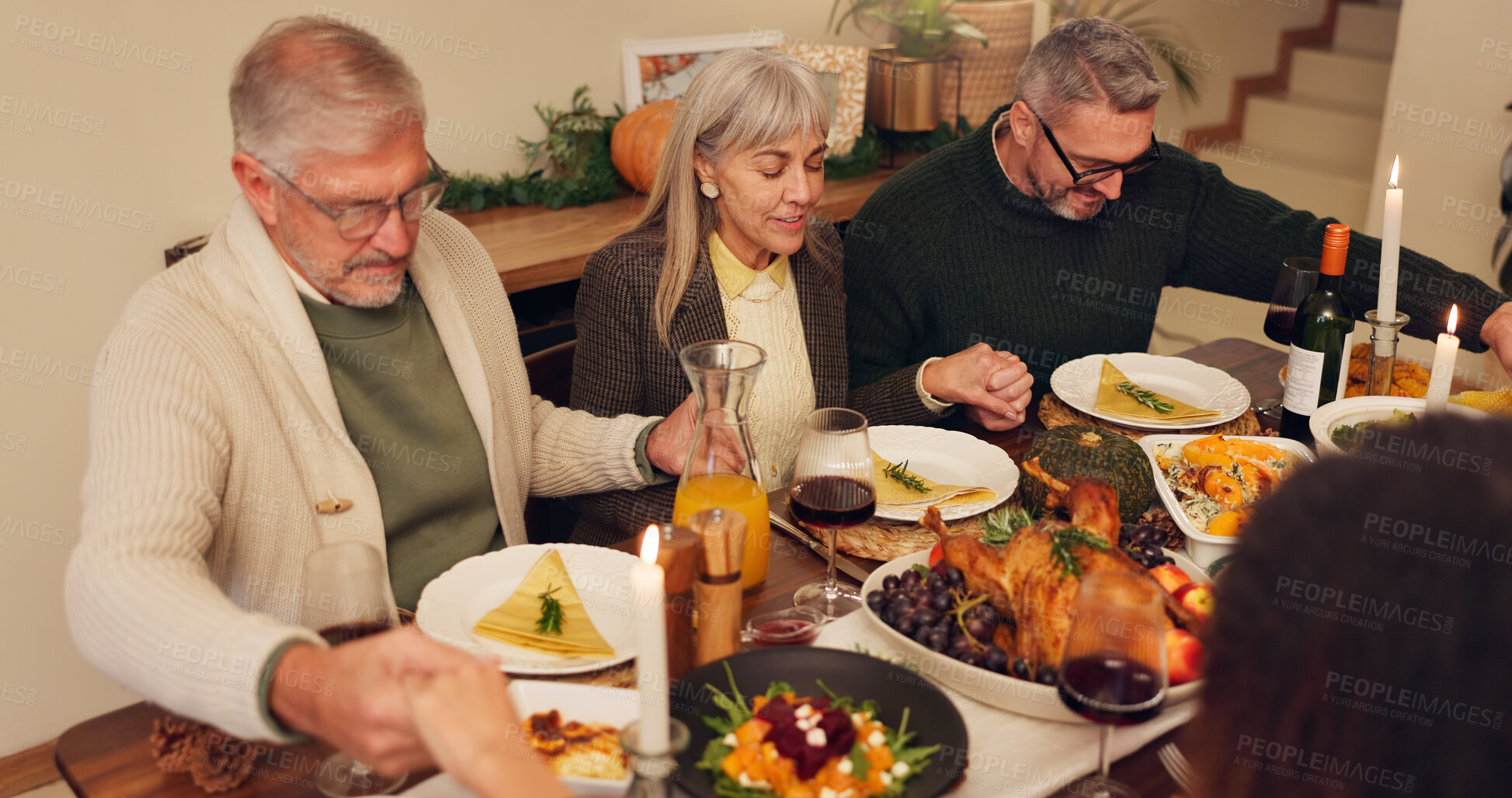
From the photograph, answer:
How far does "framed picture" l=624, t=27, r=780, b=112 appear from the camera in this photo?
3.24m

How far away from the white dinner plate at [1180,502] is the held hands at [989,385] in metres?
0.22

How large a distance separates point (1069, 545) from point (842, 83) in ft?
8.24

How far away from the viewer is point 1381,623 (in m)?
0.59

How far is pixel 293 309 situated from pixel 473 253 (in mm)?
405

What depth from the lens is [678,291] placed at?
6.57 feet

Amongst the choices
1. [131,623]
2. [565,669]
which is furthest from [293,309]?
[565,669]

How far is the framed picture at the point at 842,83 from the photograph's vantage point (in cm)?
338

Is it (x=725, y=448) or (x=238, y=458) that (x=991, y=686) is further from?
(x=238, y=458)

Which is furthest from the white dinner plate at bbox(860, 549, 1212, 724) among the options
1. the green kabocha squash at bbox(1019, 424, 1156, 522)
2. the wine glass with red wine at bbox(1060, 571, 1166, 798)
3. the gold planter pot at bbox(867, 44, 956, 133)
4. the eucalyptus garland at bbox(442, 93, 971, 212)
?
the gold planter pot at bbox(867, 44, 956, 133)

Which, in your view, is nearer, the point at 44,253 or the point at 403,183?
the point at 403,183

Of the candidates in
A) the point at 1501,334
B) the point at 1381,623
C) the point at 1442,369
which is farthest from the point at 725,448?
the point at 1501,334

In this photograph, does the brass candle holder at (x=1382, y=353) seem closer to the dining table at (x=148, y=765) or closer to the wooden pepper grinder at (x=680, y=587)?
the dining table at (x=148, y=765)

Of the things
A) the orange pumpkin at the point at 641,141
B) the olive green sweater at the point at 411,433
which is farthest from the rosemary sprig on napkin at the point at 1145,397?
the orange pumpkin at the point at 641,141

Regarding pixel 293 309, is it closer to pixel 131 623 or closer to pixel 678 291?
pixel 131 623
